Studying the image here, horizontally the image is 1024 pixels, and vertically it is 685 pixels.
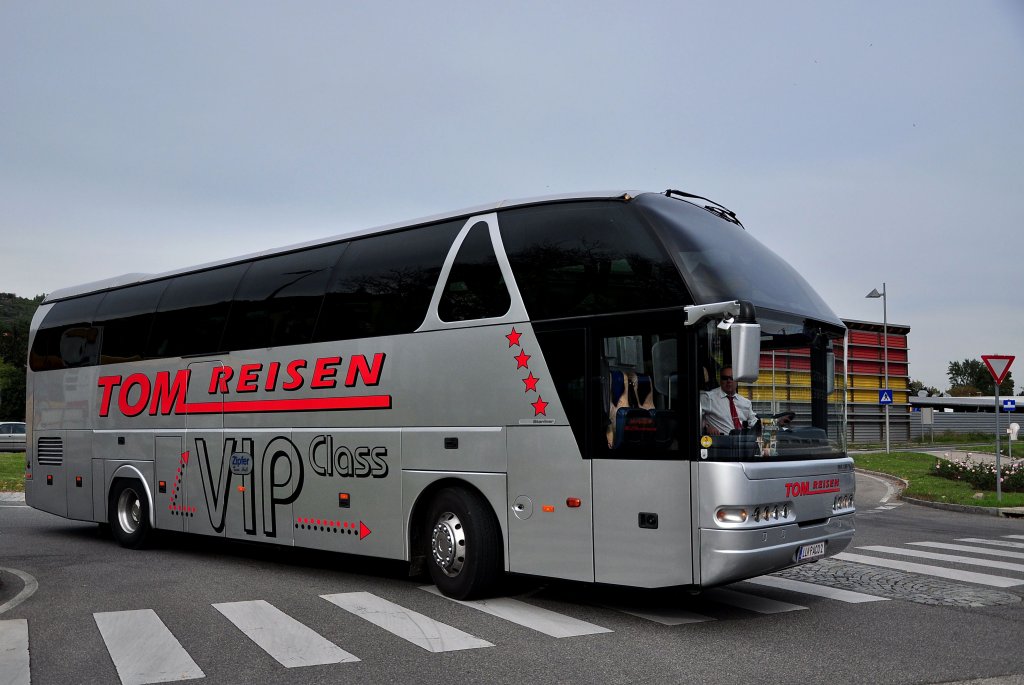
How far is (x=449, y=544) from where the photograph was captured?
9141 mm

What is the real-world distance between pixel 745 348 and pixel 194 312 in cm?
812

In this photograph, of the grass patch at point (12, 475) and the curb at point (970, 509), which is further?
the grass patch at point (12, 475)

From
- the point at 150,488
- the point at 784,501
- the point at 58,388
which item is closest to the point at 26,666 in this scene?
the point at 784,501

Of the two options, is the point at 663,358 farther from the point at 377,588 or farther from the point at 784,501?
the point at 377,588

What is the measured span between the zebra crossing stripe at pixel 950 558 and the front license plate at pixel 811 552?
4.44 meters

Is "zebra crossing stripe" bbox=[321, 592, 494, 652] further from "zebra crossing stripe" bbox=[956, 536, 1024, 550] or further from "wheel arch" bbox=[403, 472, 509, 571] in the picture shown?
"zebra crossing stripe" bbox=[956, 536, 1024, 550]

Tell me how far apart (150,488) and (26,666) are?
6.87 metres

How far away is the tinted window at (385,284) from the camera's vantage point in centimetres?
974

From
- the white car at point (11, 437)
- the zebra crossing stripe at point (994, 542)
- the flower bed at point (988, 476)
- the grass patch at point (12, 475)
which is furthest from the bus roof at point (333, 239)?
the white car at point (11, 437)

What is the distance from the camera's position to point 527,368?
8680mm

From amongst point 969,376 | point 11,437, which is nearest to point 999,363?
point 11,437

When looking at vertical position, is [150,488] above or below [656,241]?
below

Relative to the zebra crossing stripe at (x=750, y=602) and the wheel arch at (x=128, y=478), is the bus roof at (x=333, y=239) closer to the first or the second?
the wheel arch at (x=128, y=478)

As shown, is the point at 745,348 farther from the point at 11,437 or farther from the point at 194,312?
the point at 11,437
